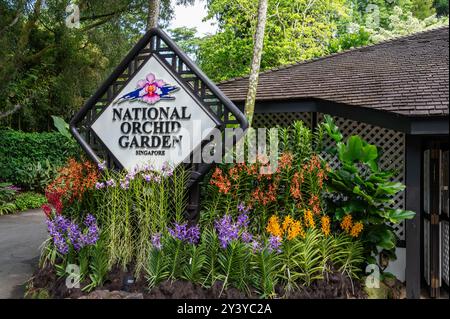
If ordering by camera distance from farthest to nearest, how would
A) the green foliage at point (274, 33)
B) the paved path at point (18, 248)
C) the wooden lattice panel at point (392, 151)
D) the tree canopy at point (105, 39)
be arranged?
the green foliage at point (274, 33)
the tree canopy at point (105, 39)
the wooden lattice panel at point (392, 151)
the paved path at point (18, 248)

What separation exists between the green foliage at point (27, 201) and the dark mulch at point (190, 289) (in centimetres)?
817

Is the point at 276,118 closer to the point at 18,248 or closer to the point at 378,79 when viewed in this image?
the point at 378,79

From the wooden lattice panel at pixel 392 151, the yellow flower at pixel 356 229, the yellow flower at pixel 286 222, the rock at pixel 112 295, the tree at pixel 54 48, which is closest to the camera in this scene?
the rock at pixel 112 295

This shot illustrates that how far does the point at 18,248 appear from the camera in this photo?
7816 millimetres

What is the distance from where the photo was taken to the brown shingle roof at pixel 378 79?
6141mm

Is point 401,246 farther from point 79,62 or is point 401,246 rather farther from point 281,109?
point 79,62

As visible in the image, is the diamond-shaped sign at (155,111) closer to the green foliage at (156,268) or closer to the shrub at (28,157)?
the green foliage at (156,268)

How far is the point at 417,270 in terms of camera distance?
565 cm

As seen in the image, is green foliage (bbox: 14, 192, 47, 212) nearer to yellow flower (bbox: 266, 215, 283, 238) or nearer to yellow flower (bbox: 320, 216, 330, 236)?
yellow flower (bbox: 266, 215, 283, 238)

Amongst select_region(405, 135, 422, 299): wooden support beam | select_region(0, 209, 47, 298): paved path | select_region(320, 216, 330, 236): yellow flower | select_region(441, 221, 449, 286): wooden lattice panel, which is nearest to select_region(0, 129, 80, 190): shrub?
select_region(0, 209, 47, 298): paved path

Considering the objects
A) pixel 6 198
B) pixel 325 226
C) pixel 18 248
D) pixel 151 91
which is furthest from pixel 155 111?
pixel 6 198

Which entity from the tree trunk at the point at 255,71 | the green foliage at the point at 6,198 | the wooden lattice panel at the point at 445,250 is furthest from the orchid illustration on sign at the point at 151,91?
the green foliage at the point at 6,198

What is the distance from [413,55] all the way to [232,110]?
5021mm

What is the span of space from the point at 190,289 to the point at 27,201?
9987 mm
